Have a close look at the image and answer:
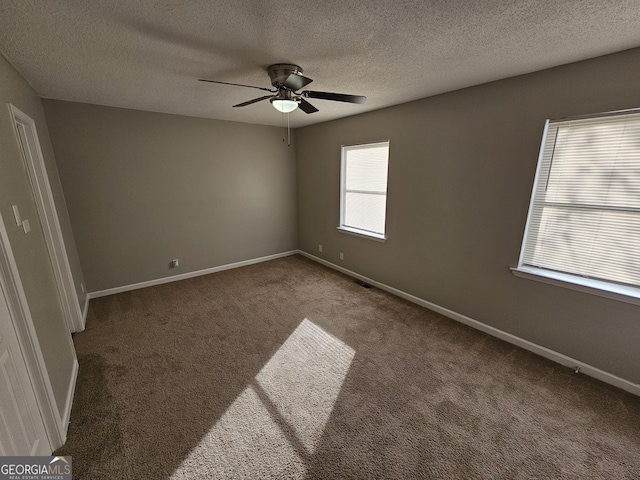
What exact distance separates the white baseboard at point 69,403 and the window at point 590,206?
11.8ft

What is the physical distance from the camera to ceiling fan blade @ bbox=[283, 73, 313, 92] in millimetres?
1782

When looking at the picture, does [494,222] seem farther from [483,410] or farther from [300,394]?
[300,394]

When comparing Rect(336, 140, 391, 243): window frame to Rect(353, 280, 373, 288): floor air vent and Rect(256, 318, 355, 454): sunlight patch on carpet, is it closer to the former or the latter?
Rect(353, 280, 373, 288): floor air vent

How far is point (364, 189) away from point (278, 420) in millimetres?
3061

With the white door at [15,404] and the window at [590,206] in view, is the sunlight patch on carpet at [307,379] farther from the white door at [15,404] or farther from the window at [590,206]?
the window at [590,206]

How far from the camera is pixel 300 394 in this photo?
1941mm

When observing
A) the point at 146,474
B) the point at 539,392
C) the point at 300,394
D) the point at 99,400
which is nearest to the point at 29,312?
the point at 99,400

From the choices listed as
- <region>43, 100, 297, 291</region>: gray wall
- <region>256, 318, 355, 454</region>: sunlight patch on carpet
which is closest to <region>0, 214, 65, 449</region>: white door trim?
<region>256, 318, 355, 454</region>: sunlight patch on carpet

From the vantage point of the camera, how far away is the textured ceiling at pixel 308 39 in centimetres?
131

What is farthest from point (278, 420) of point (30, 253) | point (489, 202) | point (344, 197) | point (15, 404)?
point (344, 197)

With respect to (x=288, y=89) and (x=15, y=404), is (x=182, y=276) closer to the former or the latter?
(x=15, y=404)

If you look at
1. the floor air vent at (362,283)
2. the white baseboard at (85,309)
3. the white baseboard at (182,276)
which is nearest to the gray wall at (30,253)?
the white baseboard at (85,309)

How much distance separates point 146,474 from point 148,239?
9.97 ft

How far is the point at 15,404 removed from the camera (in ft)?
4.13
